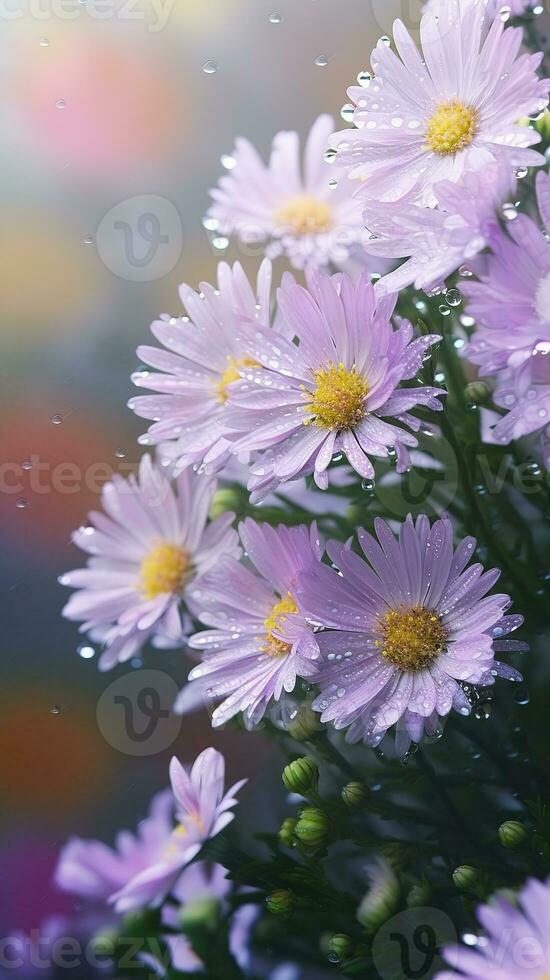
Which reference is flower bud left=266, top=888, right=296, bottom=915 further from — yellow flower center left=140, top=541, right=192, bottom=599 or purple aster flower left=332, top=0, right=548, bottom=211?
purple aster flower left=332, top=0, right=548, bottom=211

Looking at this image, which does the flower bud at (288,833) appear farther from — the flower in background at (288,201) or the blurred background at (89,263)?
the flower in background at (288,201)

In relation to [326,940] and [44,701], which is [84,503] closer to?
[44,701]

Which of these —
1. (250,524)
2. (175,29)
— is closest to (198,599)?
(250,524)

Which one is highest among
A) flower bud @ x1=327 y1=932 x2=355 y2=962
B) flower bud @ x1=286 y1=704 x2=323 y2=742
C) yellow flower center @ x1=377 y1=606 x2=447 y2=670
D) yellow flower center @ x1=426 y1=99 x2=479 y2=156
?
yellow flower center @ x1=426 y1=99 x2=479 y2=156

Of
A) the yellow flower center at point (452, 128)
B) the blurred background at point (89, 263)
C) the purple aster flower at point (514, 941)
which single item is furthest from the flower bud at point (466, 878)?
the yellow flower center at point (452, 128)

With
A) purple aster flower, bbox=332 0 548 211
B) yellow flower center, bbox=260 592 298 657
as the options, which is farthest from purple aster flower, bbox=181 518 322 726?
purple aster flower, bbox=332 0 548 211

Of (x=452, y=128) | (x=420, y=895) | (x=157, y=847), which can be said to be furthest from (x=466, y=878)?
(x=452, y=128)

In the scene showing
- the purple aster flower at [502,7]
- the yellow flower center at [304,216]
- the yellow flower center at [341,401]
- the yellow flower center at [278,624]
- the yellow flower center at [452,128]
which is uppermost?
the purple aster flower at [502,7]
